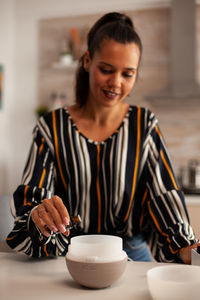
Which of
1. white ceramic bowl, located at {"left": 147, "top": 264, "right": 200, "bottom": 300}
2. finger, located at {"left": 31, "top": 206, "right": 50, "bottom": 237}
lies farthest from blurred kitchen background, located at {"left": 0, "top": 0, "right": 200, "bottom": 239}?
white ceramic bowl, located at {"left": 147, "top": 264, "right": 200, "bottom": 300}

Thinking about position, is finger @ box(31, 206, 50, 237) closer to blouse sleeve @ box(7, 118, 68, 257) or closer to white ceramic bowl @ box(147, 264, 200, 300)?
blouse sleeve @ box(7, 118, 68, 257)

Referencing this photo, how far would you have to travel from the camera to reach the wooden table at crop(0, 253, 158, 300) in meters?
0.72

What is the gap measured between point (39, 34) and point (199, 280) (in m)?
3.65

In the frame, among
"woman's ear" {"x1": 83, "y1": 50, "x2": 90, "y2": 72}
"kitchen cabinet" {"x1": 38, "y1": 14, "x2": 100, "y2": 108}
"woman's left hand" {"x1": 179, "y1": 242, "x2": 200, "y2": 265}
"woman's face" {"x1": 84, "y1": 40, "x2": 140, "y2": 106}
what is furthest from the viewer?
"kitchen cabinet" {"x1": 38, "y1": 14, "x2": 100, "y2": 108}

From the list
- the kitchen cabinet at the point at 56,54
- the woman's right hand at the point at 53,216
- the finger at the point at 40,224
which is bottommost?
the finger at the point at 40,224

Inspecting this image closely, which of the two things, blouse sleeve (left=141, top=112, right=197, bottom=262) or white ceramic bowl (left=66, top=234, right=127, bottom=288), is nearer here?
white ceramic bowl (left=66, top=234, right=127, bottom=288)

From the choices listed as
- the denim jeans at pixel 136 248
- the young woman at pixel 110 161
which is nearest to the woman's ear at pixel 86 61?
the young woman at pixel 110 161

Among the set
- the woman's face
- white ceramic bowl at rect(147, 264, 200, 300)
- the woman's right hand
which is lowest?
white ceramic bowl at rect(147, 264, 200, 300)

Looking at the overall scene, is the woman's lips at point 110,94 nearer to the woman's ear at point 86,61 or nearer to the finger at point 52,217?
the woman's ear at point 86,61

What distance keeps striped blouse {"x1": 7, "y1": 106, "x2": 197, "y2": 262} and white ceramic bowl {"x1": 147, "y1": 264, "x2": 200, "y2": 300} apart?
17.3 inches

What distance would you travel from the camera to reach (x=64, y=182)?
126 centimetres

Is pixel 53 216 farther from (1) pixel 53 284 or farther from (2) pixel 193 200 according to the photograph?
(2) pixel 193 200

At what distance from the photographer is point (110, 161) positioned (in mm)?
1235

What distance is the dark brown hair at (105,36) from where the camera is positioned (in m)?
1.21
